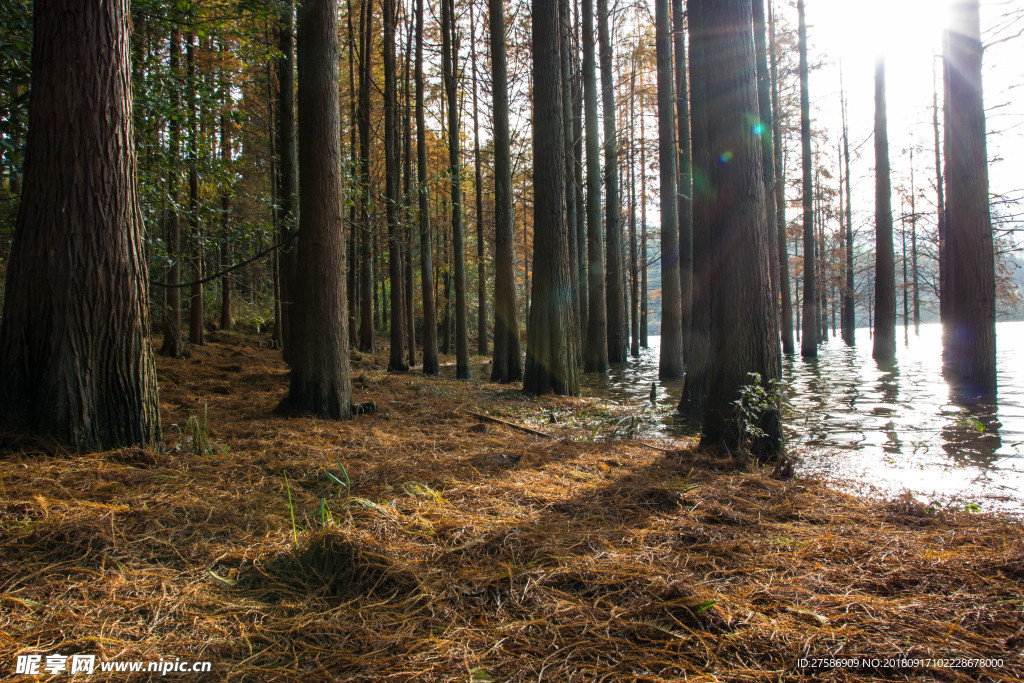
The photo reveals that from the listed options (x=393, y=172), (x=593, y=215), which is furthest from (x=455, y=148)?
(x=593, y=215)

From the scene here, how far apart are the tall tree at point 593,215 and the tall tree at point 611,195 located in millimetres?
338

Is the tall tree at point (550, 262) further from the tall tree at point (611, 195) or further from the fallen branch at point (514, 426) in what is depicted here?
the tall tree at point (611, 195)

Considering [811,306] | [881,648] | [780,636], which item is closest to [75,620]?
[780,636]

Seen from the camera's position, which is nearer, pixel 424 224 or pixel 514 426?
pixel 514 426

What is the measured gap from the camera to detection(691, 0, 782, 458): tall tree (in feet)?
14.3

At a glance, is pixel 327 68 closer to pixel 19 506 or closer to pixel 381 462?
pixel 381 462

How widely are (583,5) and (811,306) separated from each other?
12.5 meters

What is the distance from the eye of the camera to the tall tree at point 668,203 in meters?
10.9

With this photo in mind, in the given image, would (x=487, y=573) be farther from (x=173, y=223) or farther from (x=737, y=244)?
(x=173, y=223)

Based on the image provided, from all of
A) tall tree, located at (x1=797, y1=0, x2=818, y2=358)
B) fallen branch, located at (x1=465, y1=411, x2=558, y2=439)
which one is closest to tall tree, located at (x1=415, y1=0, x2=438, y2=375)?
fallen branch, located at (x1=465, y1=411, x2=558, y2=439)

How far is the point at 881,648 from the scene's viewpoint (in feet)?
5.26

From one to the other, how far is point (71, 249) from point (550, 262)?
643 cm

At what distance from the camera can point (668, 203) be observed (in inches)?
455

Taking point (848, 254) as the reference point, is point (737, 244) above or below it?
below
